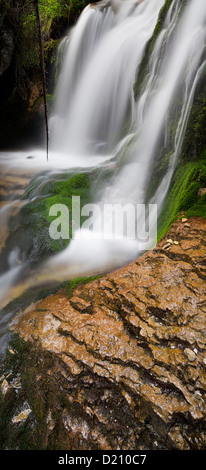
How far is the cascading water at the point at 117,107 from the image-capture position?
4023 millimetres

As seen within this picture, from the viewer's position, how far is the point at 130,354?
183 centimetres

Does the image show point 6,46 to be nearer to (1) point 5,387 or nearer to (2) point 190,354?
(1) point 5,387

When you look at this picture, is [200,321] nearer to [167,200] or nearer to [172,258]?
[172,258]

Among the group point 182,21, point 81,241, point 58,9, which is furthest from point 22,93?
point 81,241

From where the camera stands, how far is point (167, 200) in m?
4.20

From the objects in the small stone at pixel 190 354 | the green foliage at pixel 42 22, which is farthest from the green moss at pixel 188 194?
the green foliage at pixel 42 22

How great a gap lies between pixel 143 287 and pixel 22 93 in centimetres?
1038

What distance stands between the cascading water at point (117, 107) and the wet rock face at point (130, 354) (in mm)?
982

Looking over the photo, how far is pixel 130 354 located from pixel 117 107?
841 centimetres

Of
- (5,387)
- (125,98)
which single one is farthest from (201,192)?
(125,98)

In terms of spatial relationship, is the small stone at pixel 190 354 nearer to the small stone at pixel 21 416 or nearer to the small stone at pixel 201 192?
the small stone at pixel 21 416

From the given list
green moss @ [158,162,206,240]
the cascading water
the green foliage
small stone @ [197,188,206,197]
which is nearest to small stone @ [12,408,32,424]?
the cascading water

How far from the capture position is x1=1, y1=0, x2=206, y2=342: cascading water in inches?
158

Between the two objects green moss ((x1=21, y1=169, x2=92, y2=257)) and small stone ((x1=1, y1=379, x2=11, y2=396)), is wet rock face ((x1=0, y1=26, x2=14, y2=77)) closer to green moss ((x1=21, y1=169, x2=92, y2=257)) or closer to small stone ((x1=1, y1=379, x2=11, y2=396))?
green moss ((x1=21, y1=169, x2=92, y2=257))
